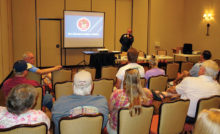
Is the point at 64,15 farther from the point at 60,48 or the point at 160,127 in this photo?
the point at 160,127

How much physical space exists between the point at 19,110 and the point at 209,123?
1.65 m

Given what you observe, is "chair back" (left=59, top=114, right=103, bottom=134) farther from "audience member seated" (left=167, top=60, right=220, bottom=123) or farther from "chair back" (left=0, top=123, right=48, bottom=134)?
"audience member seated" (left=167, top=60, right=220, bottom=123)

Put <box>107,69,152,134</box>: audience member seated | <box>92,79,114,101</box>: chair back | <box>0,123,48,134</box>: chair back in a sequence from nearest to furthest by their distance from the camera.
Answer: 1. <box>0,123,48,134</box>: chair back
2. <box>107,69,152,134</box>: audience member seated
3. <box>92,79,114,101</box>: chair back

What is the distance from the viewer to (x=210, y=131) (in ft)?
3.53

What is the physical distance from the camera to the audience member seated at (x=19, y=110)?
2072 mm

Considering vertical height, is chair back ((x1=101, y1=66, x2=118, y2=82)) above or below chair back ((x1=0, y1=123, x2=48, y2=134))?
above

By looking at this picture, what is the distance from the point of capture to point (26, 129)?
1919mm

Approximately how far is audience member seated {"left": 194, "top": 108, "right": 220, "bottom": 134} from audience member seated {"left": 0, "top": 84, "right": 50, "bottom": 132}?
4.93ft

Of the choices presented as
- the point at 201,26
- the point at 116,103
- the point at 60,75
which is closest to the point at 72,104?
the point at 116,103

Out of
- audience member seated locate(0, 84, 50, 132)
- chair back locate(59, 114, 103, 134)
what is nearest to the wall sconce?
chair back locate(59, 114, 103, 134)

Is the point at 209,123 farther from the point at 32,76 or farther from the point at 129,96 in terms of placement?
the point at 32,76

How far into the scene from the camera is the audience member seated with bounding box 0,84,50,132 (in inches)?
81.6

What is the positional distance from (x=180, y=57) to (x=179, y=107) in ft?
28.3

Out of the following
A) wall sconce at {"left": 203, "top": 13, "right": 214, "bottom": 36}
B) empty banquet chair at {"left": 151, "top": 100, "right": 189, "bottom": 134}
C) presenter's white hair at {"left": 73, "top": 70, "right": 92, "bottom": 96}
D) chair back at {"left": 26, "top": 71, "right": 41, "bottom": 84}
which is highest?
wall sconce at {"left": 203, "top": 13, "right": 214, "bottom": 36}
